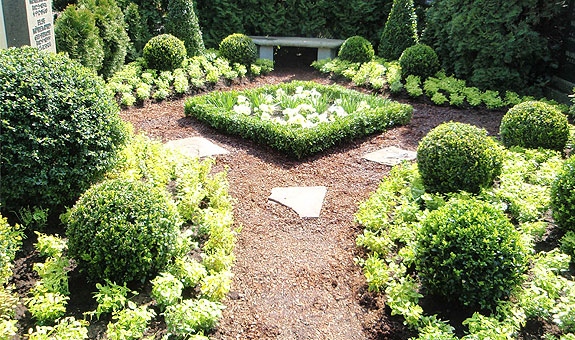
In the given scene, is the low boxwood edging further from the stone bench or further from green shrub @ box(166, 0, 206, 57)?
the stone bench

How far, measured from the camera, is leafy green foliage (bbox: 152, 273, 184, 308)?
10.8 ft

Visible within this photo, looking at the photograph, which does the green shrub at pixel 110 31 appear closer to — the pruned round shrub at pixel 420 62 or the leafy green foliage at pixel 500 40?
the pruned round shrub at pixel 420 62

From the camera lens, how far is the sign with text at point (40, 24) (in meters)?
5.42

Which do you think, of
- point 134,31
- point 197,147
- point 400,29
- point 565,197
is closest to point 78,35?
point 134,31

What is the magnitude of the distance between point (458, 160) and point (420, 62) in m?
4.73

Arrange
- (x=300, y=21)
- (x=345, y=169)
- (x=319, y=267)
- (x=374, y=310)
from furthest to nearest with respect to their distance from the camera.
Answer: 1. (x=300, y=21)
2. (x=345, y=169)
3. (x=319, y=267)
4. (x=374, y=310)

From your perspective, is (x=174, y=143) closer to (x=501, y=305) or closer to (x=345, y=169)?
(x=345, y=169)

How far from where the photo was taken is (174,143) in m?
6.42

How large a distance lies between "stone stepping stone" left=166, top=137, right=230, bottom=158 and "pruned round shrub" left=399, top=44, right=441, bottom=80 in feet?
14.1

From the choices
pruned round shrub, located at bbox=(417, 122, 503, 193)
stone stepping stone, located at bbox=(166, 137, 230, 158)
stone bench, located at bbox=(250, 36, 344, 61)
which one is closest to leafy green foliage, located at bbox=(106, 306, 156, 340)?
pruned round shrub, located at bbox=(417, 122, 503, 193)

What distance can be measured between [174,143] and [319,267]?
314 centimetres

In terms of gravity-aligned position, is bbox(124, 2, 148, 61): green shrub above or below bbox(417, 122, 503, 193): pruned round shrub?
above

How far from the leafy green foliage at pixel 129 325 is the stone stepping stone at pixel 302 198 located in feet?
7.03

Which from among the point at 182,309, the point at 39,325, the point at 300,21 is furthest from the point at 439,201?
the point at 300,21
